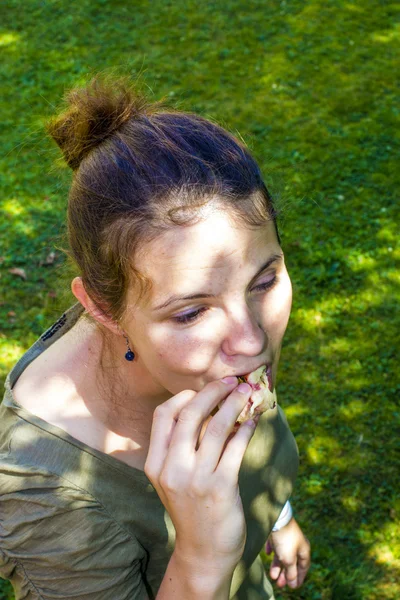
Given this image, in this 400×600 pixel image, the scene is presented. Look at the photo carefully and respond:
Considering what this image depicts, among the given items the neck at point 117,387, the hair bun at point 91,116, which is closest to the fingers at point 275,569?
the neck at point 117,387

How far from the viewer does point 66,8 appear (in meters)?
9.38

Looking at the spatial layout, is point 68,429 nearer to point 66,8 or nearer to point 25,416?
point 25,416

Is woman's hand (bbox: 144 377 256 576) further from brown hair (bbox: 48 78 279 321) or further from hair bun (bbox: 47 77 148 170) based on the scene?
hair bun (bbox: 47 77 148 170)

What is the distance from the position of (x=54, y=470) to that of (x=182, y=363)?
49cm

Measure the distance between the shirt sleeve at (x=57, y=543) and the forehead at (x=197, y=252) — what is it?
2.24 ft

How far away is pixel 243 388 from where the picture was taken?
2010 mm

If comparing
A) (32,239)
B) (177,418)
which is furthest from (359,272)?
(177,418)

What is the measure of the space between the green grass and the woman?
55cm

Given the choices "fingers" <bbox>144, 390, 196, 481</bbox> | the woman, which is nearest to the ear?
the woman

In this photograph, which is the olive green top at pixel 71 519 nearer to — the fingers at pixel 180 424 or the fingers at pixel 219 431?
the fingers at pixel 180 424

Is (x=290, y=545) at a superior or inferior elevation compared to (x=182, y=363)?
inferior

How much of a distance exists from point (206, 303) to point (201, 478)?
0.52 m

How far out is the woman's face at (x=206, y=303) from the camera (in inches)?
78.8

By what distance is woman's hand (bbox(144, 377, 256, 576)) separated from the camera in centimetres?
186
